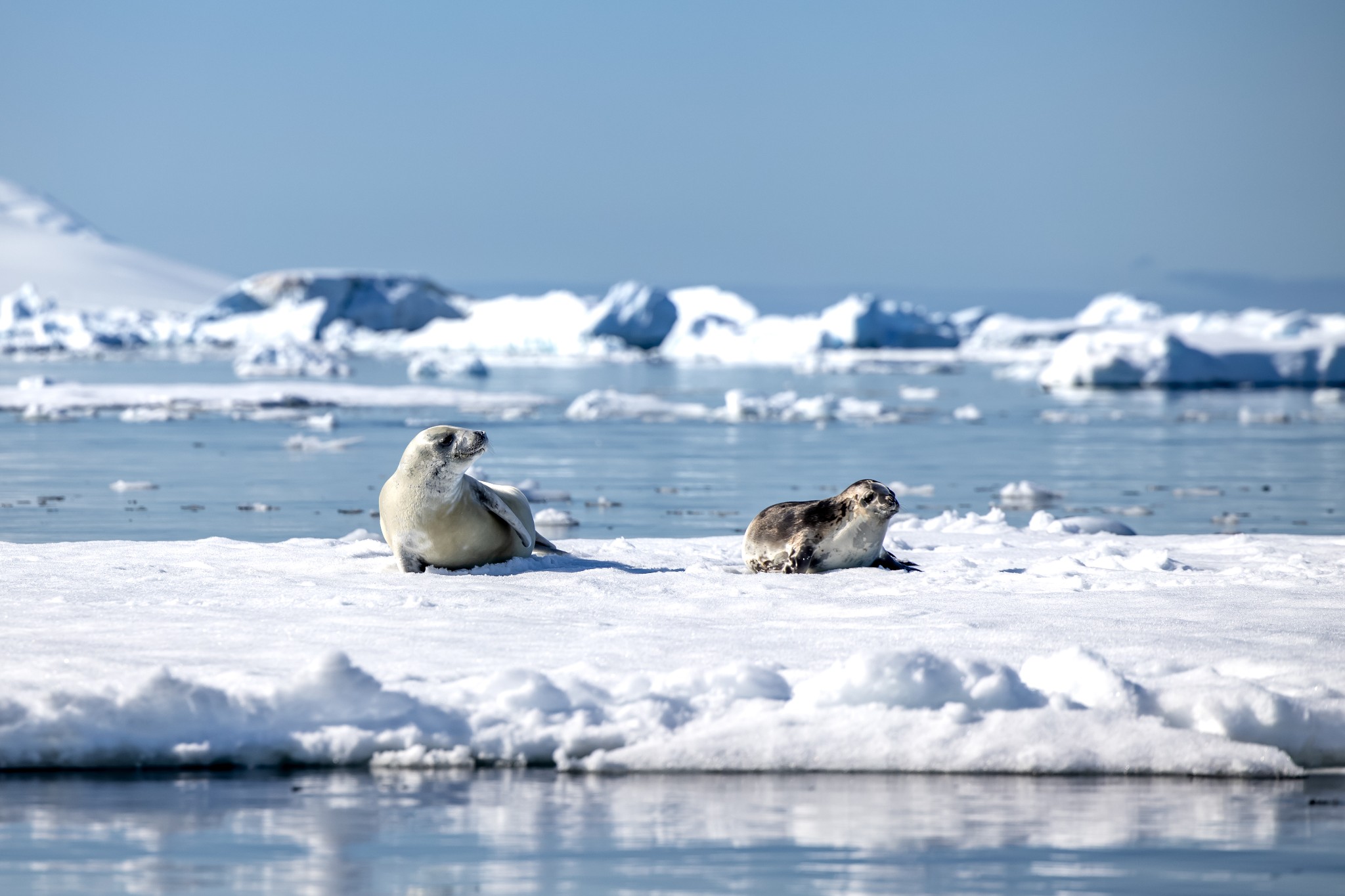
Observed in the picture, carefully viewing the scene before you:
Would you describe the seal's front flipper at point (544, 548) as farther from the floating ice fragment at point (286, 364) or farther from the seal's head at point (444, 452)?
the floating ice fragment at point (286, 364)

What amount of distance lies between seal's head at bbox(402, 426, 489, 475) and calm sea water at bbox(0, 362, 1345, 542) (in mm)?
2968

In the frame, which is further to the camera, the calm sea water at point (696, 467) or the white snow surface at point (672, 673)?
the calm sea water at point (696, 467)

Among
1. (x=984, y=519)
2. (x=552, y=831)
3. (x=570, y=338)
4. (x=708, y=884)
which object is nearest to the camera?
(x=708, y=884)

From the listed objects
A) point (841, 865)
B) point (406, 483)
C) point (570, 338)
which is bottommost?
point (841, 865)

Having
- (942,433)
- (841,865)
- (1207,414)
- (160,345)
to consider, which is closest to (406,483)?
(841,865)

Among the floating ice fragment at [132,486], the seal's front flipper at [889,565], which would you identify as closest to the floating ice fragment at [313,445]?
the floating ice fragment at [132,486]

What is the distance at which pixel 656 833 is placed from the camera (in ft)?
11.1

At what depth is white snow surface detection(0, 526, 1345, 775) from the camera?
13.0 ft

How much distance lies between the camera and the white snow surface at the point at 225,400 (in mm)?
24594

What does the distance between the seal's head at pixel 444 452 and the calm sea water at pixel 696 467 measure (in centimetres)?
297

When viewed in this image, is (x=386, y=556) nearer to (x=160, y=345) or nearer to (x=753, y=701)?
(x=753, y=701)

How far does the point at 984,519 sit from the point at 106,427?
594 inches

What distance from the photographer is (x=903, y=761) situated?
13.1 feet

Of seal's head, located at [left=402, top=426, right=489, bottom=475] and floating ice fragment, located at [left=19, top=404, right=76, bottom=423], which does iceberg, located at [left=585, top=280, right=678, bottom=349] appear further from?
seal's head, located at [left=402, top=426, right=489, bottom=475]
